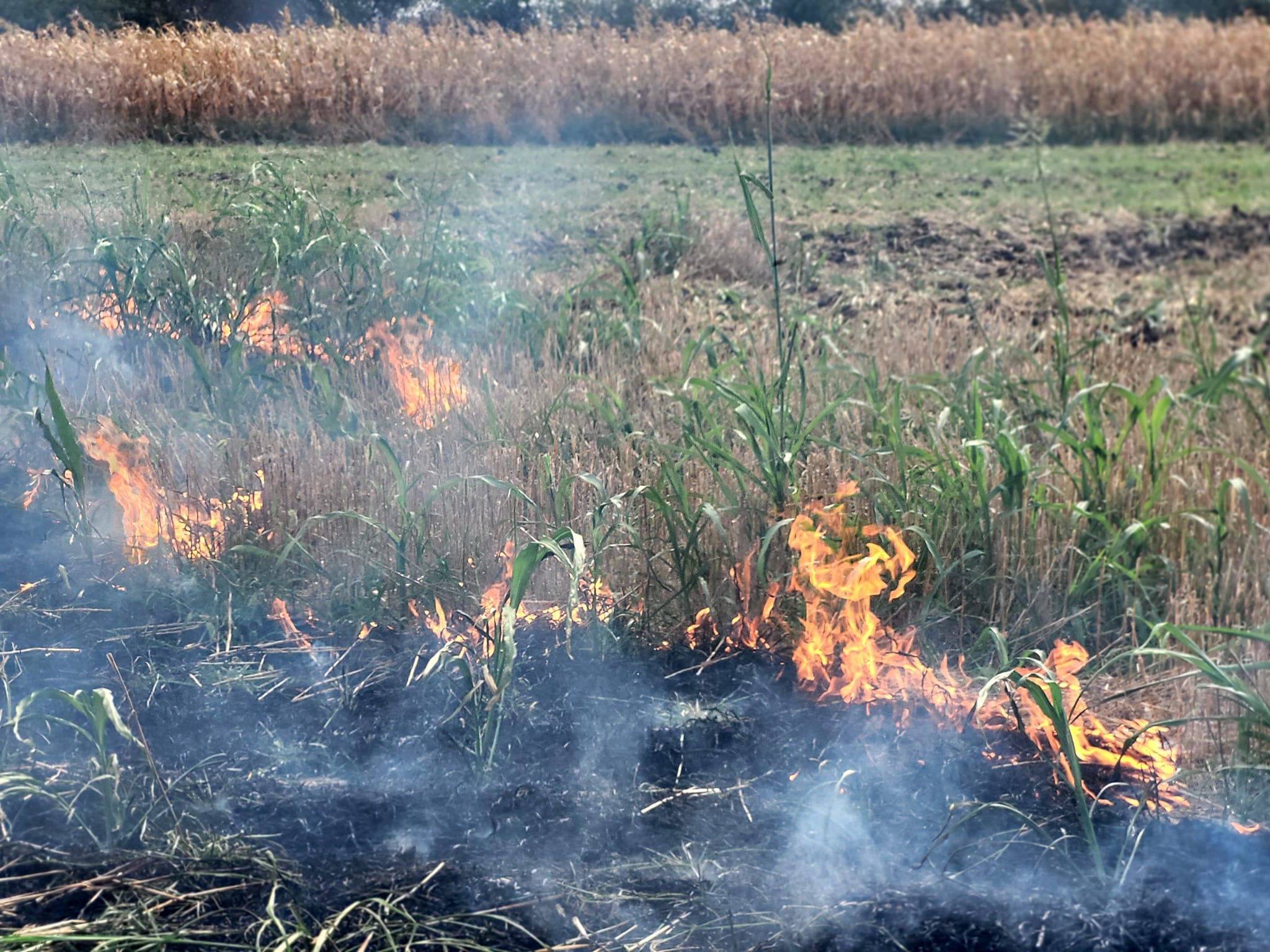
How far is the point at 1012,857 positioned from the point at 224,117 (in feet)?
10.2

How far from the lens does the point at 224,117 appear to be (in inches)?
139

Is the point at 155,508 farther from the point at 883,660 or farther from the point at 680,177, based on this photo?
the point at 680,177

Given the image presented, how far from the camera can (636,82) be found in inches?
233

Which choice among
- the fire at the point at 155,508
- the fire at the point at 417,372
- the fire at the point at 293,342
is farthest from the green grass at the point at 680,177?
A: the fire at the point at 155,508

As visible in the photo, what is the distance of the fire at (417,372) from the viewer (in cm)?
351

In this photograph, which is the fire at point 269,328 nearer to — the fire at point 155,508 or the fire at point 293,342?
the fire at point 293,342

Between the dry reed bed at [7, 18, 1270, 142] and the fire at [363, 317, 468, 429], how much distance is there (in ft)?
2.18

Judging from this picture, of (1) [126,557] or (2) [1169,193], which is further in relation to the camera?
(2) [1169,193]

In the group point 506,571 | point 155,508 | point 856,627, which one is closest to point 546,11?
point 155,508

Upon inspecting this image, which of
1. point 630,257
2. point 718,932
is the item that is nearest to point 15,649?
point 718,932

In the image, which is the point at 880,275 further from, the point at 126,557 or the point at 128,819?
the point at 128,819

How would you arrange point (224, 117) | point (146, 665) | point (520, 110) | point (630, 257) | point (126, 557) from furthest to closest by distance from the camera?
point (630, 257) → point (520, 110) → point (224, 117) → point (126, 557) → point (146, 665)

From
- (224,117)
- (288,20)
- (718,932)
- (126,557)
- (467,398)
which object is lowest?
(718,932)

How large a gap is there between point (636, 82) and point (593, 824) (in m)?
4.78
